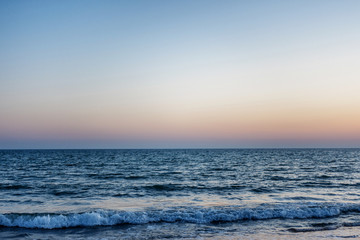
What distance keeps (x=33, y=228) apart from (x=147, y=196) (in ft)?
29.5

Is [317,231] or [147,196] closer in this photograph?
[317,231]

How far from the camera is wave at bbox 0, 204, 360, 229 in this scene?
15.2m

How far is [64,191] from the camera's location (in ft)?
80.4

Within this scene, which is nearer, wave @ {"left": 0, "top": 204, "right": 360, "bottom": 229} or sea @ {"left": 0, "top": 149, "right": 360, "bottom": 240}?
sea @ {"left": 0, "top": 149, "right": 360, "bottom": 240}

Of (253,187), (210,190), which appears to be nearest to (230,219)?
(210,190)

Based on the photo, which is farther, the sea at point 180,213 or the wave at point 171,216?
the wave at point 171,216

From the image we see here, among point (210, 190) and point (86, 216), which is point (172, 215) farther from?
point (210, 190)

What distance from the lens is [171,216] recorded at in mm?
16094

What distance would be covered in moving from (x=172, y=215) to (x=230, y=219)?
3009 millimetres

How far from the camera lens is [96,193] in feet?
78.0

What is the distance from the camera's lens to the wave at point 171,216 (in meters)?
15.2

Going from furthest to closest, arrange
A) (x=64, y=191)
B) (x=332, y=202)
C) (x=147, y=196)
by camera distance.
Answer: (x=64, y=191)
(x=147, y=196)
(x=332, y=202)

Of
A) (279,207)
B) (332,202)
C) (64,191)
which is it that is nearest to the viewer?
(279,207)

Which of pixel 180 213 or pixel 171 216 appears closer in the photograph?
pixel 171 216
